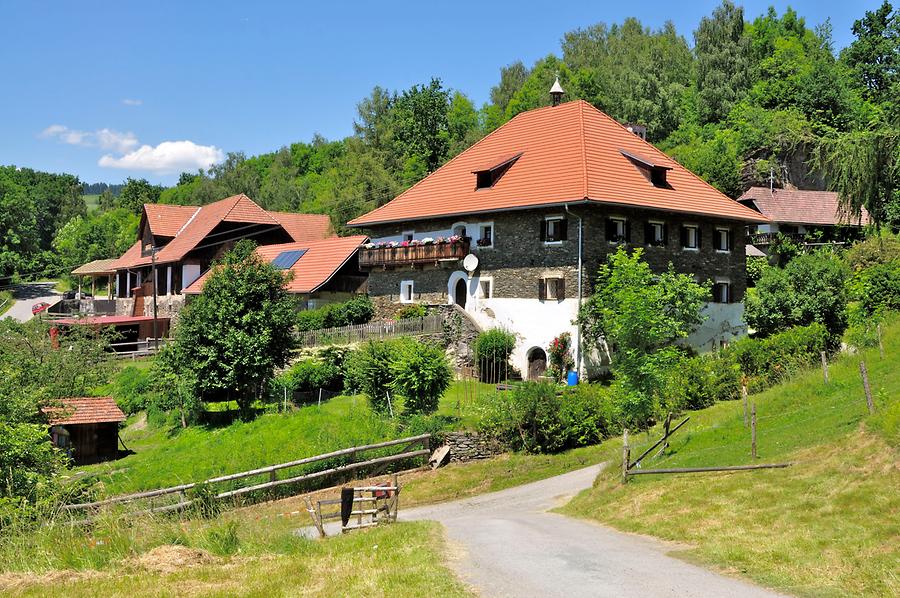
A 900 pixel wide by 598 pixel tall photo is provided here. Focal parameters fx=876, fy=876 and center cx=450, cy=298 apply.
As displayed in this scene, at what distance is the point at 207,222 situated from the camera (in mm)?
65688

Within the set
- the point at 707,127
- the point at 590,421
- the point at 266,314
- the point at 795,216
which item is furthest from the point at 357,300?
the point at 707,127

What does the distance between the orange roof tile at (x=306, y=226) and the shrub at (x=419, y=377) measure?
38.9 meters

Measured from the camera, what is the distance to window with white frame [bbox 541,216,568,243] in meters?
37.5

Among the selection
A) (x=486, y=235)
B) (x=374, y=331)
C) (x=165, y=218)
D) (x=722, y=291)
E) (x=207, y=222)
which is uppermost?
(x=165, y=218)

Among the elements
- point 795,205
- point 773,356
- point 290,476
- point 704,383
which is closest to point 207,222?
point 290,476

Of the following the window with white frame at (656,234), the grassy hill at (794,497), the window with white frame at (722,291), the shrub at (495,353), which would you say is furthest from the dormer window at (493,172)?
the grassy hill at (794,497)

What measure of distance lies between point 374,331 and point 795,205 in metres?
35.8

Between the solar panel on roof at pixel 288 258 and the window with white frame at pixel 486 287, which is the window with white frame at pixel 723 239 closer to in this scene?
the window with white frame at pixel 486 287

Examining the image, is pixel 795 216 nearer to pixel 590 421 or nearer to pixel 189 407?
pixel 590 421

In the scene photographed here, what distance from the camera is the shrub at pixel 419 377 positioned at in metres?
31.2

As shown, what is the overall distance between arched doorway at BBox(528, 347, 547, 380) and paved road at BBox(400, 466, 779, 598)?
700 inches

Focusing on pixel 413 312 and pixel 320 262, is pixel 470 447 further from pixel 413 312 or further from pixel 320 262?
pixel 320 262

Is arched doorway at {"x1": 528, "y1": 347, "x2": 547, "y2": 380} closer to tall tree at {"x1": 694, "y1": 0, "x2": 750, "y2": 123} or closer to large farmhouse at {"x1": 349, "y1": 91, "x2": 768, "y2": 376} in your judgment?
large farmhouse at {"x1": 349, "y1": 91, "x2": 768, "y2": 376}

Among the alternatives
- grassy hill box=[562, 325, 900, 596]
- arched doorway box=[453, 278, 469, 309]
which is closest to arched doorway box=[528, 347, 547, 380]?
Answer: arched doorway box=[453, 278, 469, 309]
